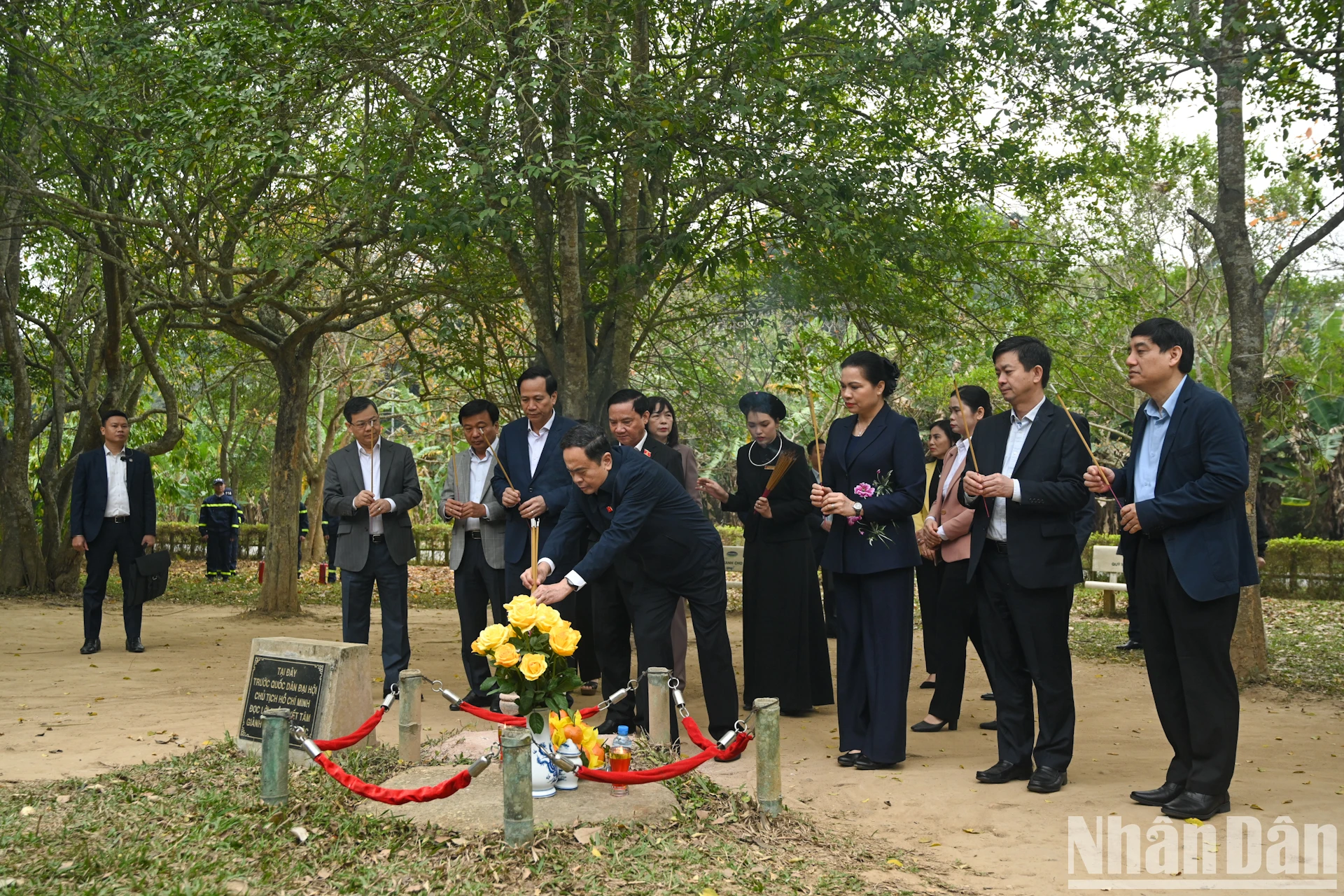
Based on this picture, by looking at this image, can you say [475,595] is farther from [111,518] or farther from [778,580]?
[111,518]

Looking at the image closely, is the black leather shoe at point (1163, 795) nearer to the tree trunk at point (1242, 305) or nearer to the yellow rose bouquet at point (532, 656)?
the yellow rose bouquet at point (532, 656)

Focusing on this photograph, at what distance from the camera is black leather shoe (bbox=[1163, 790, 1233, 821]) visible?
4656mm

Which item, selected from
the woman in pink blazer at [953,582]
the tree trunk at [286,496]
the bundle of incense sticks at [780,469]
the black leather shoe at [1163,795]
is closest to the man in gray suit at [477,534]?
the bundle of incense sticks at [780,469]

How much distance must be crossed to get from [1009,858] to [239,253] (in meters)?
15.2

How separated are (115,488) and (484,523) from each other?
14.0ft

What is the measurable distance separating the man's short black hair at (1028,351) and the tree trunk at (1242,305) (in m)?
3.64

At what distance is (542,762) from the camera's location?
4770 mm

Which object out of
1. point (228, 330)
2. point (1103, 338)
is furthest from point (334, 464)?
point (1103, 338)

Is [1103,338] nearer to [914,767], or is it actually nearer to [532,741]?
[914,767]

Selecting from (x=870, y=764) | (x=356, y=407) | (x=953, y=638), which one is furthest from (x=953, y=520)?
(x=356, y=407)

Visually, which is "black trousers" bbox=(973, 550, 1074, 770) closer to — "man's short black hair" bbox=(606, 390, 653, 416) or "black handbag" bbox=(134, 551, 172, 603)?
"man's short black hair" bbox=(606, 390, 653, 416)

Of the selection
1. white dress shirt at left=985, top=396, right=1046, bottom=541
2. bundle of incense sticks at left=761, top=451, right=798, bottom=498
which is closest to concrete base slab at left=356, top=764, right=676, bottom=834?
white dress shirt at left=985, top=396, right=1046, bottom=541

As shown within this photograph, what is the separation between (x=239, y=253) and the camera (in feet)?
54.4

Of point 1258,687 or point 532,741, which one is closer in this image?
point 532,741
